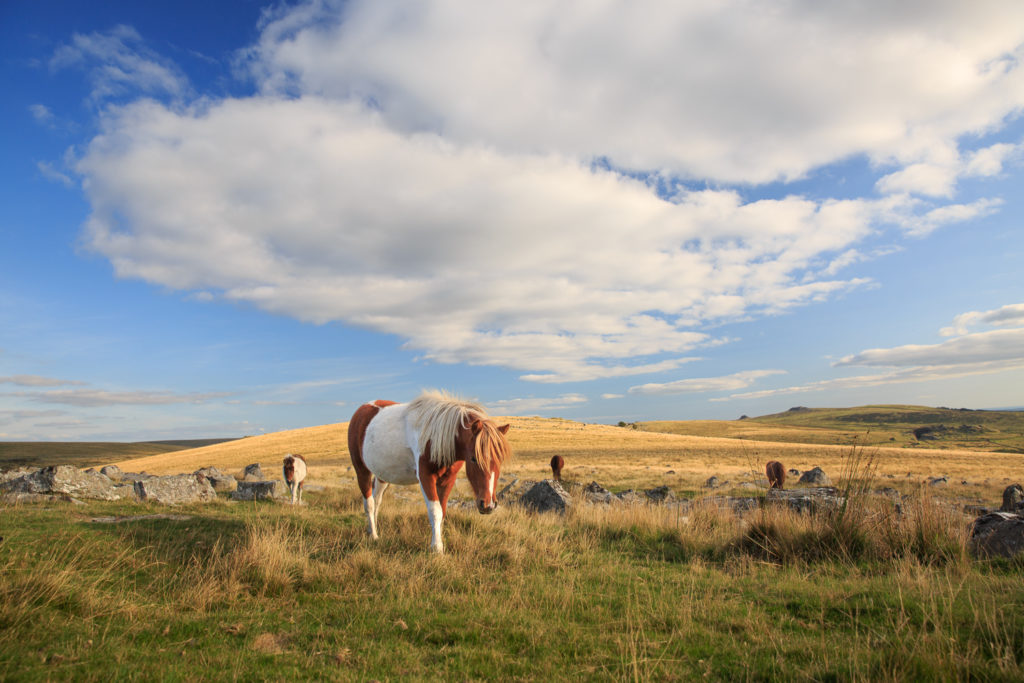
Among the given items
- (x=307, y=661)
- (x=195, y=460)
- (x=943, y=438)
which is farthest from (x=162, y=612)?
(x=943, y=438)

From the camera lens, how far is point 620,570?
7.20 metres

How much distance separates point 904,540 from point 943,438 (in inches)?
4349

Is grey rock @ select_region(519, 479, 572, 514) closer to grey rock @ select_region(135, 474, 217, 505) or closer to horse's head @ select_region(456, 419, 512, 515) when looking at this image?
horse's head @ select_region(456, 419, 512, 515)

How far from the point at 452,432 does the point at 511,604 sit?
2.65 m

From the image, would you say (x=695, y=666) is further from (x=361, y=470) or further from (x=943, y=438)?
(x=943, y=438)

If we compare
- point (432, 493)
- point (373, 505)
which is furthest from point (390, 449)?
point (373, 505)

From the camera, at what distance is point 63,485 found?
528 inches

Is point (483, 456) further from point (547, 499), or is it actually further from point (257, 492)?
point (257, 492)

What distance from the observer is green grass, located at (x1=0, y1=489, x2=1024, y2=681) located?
410 cm

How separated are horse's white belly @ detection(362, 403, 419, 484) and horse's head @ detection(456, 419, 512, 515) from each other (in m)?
1.43

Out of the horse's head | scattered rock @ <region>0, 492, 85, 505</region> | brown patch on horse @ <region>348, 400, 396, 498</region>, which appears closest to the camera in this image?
the horse's head

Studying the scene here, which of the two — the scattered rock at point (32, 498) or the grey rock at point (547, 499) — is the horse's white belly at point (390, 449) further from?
the scattered rock at point (32, 498)

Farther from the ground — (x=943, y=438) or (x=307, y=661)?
(x=307, y=661)

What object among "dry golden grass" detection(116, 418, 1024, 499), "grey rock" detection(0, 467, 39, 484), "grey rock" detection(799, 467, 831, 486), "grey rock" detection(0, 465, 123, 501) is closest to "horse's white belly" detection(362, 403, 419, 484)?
"grey rock" detection(0, 465, 123, 501)
